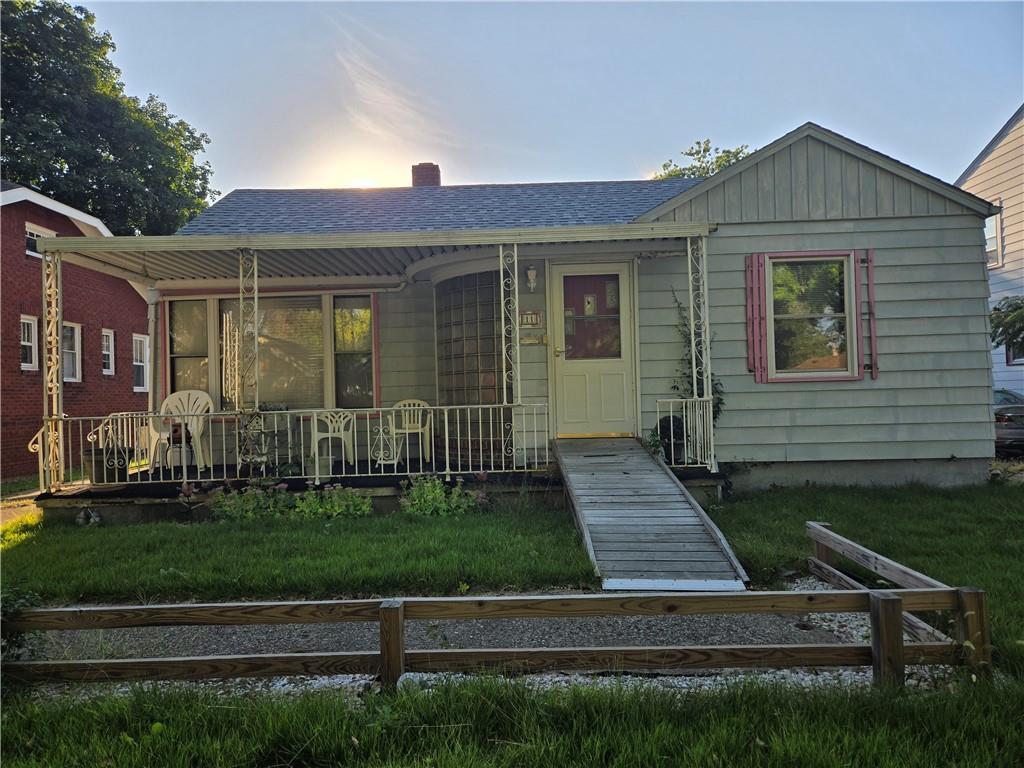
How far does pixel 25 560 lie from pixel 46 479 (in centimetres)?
199

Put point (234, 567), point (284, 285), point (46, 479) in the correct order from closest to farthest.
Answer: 1. point (234, 567)
2. point (46, 479)
3. point (284, 285)

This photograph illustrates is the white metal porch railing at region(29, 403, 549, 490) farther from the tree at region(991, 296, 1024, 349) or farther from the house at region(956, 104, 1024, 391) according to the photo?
the house at region(956, 104, 1024, 391)

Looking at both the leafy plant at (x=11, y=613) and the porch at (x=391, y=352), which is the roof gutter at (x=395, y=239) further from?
the leafy plant at (x=11, y=613)

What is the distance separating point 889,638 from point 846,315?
576 centimetres

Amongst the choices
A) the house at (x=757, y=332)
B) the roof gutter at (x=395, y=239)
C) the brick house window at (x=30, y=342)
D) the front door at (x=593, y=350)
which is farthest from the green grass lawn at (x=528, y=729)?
the brick house window at (x=30, y=342)

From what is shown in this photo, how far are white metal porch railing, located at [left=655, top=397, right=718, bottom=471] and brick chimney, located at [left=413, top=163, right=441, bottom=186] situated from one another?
7.00 metres

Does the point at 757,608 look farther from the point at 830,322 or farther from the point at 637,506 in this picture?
the point at 830,322

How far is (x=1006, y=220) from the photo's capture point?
13.2 metres

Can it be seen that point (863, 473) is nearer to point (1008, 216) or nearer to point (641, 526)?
point (641, 526)

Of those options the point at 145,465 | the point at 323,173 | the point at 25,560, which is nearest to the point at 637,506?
the point at 25,560

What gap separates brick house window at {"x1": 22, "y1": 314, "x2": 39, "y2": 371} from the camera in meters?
13.0

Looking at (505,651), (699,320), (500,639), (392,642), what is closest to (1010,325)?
(699,320)

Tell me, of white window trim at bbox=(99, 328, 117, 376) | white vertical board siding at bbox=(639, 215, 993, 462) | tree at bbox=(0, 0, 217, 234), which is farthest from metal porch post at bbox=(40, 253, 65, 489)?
tree at bbox=(0, 0, 217, 234)

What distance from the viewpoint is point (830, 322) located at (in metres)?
7.49
